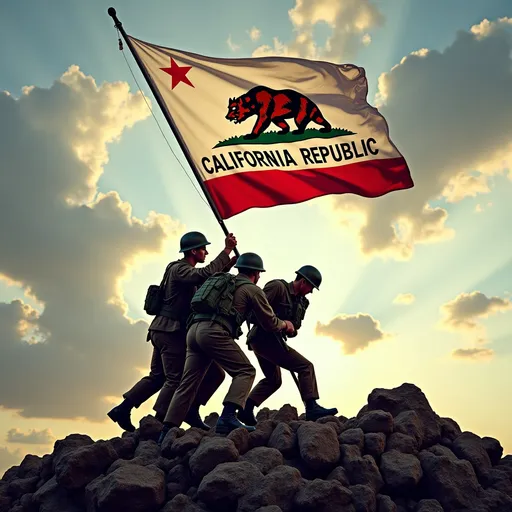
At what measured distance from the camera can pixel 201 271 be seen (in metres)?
9.98

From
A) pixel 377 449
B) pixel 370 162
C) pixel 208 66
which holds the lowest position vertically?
pixel 377 449

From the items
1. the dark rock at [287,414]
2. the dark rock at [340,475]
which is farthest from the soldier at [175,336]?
the dark rock at [340,475]

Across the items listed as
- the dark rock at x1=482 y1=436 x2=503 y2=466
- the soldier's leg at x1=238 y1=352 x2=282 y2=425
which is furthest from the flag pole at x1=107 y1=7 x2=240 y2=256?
the dark rock at x1=482 y1=436 x2=503 y2=466

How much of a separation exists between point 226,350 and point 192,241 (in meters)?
1.98

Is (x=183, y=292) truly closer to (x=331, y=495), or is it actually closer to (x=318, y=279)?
(x=318, y=279)

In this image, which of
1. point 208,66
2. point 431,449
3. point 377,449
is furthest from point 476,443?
point 208,66

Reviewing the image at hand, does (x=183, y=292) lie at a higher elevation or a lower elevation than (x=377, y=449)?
higher

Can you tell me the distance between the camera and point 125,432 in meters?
10.8

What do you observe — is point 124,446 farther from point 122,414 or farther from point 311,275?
point 311,275

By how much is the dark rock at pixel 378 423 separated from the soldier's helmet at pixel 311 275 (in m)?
2.22

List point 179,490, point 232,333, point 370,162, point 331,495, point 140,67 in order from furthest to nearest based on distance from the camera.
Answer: point 370,162, point 140,67, point 232,333, point 179,490, point 331,495

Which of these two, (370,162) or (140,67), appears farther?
(370,162)

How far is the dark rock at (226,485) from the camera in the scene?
767 cm

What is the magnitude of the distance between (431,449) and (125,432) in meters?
4.66
